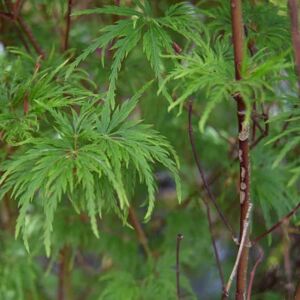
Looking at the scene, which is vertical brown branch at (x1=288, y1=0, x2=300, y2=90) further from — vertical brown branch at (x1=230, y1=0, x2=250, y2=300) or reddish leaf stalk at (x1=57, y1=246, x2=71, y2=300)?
reddish leaf stalk at (x1=57, y1=246, x2=71, y2=300)

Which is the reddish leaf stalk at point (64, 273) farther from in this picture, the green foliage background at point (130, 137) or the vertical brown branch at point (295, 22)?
the vertical brown branch at point (295, 22)

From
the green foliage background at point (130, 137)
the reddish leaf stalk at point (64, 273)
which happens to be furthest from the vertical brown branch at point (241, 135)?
the reddish leaf stalk at point (64, 273)

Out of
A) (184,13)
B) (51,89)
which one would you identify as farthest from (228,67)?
(51,89)

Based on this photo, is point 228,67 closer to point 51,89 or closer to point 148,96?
point 51,89

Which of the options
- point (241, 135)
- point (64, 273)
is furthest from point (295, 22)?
point (64, 273)

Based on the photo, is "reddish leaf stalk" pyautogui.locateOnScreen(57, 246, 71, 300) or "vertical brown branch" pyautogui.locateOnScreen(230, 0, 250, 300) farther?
"reddish leaf stalk" pyautogui.locateOnScreen(57, 246, 71, 300)

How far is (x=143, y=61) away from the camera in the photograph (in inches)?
45.3

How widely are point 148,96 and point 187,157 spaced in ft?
1.29

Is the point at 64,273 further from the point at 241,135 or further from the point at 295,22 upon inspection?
the point at 295,22

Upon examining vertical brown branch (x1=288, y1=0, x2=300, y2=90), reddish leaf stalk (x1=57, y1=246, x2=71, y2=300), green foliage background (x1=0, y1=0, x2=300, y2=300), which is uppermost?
vertical brown branch (x1=288, y1=0, x2=300, y2=90)

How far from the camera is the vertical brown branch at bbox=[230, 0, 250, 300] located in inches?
25.9

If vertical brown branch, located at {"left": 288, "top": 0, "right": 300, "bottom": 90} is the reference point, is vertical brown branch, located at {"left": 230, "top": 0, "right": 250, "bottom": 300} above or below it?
below

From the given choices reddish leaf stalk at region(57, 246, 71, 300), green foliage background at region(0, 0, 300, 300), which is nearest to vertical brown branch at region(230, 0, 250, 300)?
green foliage background at region(0, 0, 300, 300)

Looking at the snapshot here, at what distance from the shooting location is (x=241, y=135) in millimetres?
688
